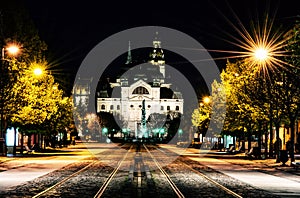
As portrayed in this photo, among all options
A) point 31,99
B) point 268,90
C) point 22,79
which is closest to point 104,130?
point 31,99

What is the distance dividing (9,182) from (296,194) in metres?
11.8

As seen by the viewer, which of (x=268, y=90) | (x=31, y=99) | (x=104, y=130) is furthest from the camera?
(x=104, y=130)

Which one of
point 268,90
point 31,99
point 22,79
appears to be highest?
point 22,79

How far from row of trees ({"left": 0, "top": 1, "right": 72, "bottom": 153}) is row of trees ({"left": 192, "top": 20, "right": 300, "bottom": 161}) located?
697 inches

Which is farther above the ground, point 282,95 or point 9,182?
point 282,95

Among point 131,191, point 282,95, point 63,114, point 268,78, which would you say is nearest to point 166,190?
point 131,191

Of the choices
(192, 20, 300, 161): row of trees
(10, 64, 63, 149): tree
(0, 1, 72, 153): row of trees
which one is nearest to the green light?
(192, 20, 300, 161): row of trees

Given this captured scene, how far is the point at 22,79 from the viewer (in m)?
54.1

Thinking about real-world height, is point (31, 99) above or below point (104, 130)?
above

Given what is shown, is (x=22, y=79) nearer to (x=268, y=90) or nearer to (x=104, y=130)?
(x=268, y=90)

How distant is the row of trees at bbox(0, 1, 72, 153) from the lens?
5172 centimetres

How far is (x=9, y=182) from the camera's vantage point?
27.4 m

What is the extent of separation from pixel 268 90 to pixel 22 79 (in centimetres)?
1996

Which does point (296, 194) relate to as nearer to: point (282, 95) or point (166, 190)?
point (166, 190)
